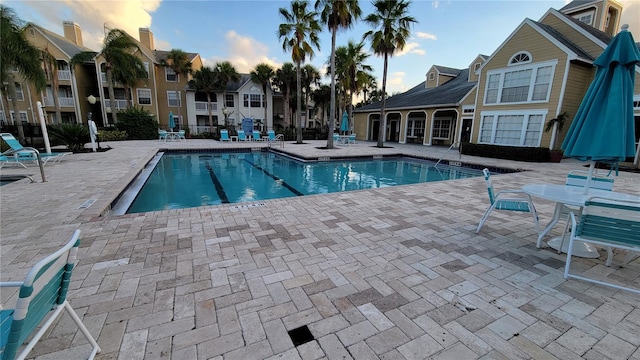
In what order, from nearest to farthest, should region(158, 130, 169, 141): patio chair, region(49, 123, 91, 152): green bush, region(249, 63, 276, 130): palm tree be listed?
region(49, 123, 91, 152): green bush
region(158, 130, 169, 141): patio chair
region(249, 63, 276, 130): palm tree

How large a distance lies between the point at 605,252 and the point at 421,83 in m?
26.3

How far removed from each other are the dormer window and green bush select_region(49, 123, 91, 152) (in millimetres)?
19886

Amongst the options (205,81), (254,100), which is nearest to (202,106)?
(205,81)

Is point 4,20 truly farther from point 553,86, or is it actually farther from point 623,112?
point 553,86

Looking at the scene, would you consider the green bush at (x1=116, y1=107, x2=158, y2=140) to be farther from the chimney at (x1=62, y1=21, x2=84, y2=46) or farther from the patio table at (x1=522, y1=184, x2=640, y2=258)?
the patio table at (x1=522, y1=184, x2=640, y2=258)

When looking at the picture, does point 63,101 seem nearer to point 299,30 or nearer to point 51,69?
point 51,69

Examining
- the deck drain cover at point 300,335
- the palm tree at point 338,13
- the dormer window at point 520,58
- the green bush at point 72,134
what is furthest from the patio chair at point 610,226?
the green bush at point 72,134

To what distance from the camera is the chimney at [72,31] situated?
27.2 m

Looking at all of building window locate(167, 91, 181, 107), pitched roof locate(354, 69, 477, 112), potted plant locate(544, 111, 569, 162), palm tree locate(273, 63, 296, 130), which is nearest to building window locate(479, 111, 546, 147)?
potted plant locate(544, 111, 569, 162)

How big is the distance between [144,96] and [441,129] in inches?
1055

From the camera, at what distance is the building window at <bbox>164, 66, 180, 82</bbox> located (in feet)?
86.3

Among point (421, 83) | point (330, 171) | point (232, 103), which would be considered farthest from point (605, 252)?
point (232, 103)

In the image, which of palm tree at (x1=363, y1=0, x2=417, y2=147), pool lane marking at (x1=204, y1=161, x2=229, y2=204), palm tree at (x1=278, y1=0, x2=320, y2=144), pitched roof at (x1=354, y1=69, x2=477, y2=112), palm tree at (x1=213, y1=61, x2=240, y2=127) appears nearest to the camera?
pool lane marking at (x1=204, y1=161, x2=229, y2=204)

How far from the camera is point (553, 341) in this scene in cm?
190
